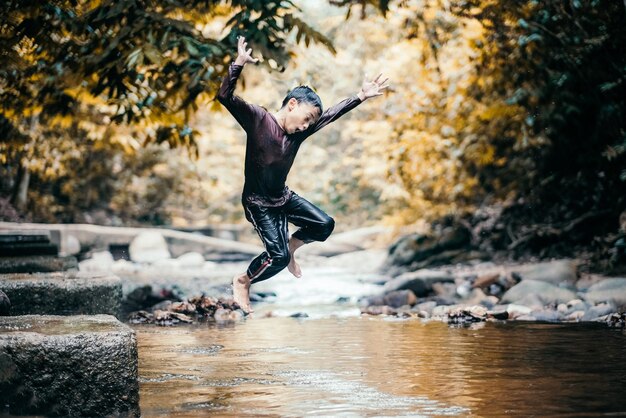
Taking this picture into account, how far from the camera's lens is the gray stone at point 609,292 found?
8750 mm

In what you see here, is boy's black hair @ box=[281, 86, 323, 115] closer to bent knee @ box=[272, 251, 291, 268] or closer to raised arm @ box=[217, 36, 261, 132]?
raised arm @ box=[217, 36, 261, 132]

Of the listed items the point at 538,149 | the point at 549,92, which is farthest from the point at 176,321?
the point at 538,149

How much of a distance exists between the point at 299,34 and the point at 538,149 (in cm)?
742

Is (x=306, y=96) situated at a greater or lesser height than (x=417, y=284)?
greater

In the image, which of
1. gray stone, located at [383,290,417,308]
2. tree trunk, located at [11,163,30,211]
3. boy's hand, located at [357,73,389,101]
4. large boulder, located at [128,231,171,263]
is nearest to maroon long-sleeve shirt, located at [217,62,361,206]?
A: boy's hand, located at [357,73,389,101]

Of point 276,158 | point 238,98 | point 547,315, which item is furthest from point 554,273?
point 238,98

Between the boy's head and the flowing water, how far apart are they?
5.30ft

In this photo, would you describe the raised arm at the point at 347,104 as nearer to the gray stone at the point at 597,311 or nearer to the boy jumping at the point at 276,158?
the boy jumping at the point at 276,158

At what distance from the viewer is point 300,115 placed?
15.9 ft

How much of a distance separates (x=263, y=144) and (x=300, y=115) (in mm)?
316

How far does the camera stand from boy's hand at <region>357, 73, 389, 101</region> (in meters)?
5.34

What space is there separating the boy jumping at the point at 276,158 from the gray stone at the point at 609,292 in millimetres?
4759

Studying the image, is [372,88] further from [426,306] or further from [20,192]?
[20,192]

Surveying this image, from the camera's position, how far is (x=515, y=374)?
4.91 m
